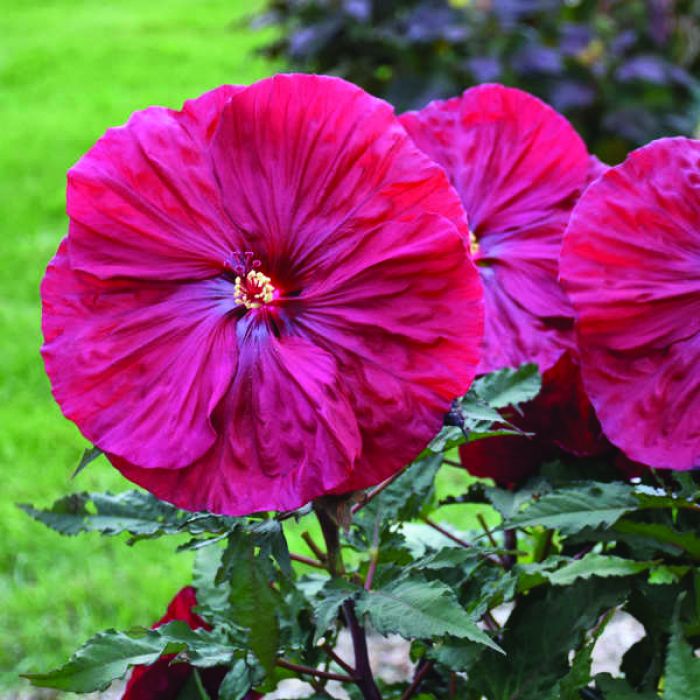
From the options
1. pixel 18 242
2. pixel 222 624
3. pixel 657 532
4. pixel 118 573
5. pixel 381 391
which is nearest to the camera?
pixel 381 391

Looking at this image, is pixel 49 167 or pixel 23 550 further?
pixel 49 167

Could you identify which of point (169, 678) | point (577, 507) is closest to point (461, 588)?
point (577, 507)

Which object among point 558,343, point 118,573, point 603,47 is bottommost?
point 118,573

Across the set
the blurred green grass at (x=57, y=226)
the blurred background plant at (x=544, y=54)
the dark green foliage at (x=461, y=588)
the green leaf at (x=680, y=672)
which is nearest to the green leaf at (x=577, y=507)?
the dark green foliage at (x=461, y=588)

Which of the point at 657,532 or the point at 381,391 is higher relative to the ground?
the point at 381,391

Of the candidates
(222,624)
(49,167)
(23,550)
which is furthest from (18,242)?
(222,624)

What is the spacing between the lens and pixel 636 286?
776 mm

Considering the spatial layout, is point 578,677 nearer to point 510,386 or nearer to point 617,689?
point 617,689

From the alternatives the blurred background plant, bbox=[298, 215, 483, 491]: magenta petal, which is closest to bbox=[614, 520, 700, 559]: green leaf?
bbox=[298, 215, 483, 491]: magenta petal

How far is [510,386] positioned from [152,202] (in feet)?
0.93

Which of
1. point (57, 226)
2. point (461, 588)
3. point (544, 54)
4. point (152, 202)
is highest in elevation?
point (152, 202)

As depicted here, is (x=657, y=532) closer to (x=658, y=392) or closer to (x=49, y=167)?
(x=658, y=392)

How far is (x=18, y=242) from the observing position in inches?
197

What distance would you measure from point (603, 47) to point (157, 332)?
4.80 meters
